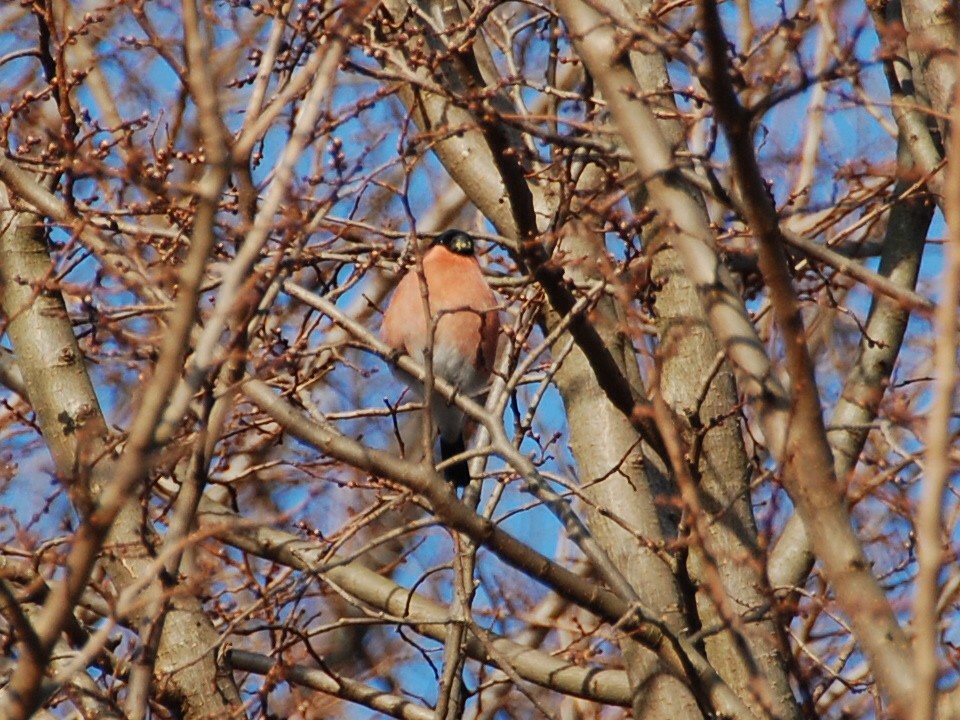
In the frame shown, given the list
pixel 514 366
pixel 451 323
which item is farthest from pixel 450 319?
pixel 514 366

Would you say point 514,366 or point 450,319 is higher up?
point 450,319

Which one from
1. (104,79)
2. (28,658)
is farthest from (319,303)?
(104,79)

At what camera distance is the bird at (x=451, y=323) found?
4.64m

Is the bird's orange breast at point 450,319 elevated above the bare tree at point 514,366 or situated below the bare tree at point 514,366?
above

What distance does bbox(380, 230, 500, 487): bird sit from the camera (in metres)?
4.64

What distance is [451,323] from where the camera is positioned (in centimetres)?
497

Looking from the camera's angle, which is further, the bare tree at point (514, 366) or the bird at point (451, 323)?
the bird at point (451, 323)

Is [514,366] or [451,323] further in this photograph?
[451,323]

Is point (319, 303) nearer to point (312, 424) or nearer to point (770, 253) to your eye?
point (312, 424)

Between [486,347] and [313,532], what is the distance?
55.3 inches

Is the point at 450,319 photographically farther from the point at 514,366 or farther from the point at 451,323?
the point at 514,366

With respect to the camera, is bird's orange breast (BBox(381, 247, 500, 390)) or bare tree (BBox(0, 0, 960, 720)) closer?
bare tree (BBox(0, 0, 960, 720))

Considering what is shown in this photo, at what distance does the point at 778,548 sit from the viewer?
3.93 meters

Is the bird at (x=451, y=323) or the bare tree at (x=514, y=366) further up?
the bird at (x=451, y=323)
